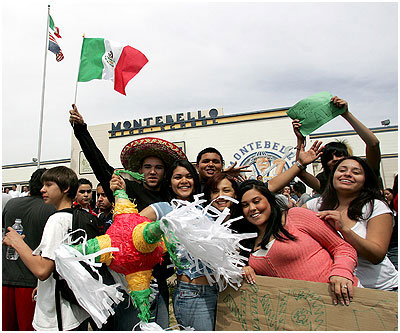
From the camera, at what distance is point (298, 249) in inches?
60.4

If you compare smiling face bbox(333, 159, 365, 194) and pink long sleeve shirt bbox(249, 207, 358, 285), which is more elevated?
smiling face bbox(333, 159, 365, 194)

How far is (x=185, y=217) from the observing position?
4.12 feet

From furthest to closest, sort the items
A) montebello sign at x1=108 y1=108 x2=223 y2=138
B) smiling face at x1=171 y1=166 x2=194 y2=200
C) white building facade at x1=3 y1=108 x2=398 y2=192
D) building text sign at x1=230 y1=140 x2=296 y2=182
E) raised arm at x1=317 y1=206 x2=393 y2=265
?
montebello sign at x1=108 y1=108 x2=223 y2=138 < white building facade at x1=3 y1=108 x2=398 y2=192 < building text sign at x1=230 y1=140 x2=296 y2=182 < smiling face at x1=171 y1=166 x2=194 y2=200 < raised arm at x1=317 y1=206 x2=393 y2=265

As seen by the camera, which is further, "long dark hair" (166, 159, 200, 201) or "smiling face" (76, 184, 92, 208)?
"smiling face" (76, 184, 92, 208)

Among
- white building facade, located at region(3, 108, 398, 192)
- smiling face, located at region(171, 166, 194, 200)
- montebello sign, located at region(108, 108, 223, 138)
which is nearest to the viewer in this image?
smiling face, located at region(171, 166, 194, 200)

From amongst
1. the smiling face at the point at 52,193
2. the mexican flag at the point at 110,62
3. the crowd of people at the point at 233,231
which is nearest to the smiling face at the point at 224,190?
the crowd of people at the point at 233,231

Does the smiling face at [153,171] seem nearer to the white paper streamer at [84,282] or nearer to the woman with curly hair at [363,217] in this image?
the white paper streamer at [84,282]

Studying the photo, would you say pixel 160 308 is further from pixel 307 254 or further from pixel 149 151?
pixel 149 151

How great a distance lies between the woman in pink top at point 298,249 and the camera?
140 centimetres

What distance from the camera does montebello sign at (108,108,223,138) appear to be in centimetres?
1602

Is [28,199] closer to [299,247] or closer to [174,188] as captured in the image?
[174,188]

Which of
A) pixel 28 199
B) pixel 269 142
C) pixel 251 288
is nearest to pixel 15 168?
pixel 269 142

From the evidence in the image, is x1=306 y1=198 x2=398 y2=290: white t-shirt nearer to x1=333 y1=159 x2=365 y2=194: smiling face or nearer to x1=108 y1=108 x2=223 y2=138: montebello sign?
x1=333 y1=159 x2=365 y2=194: smiling face

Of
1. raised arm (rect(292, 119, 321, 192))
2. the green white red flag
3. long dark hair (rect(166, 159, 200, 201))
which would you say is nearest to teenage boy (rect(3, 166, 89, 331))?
long dark hair (rect(166, 159, 200, 201))
